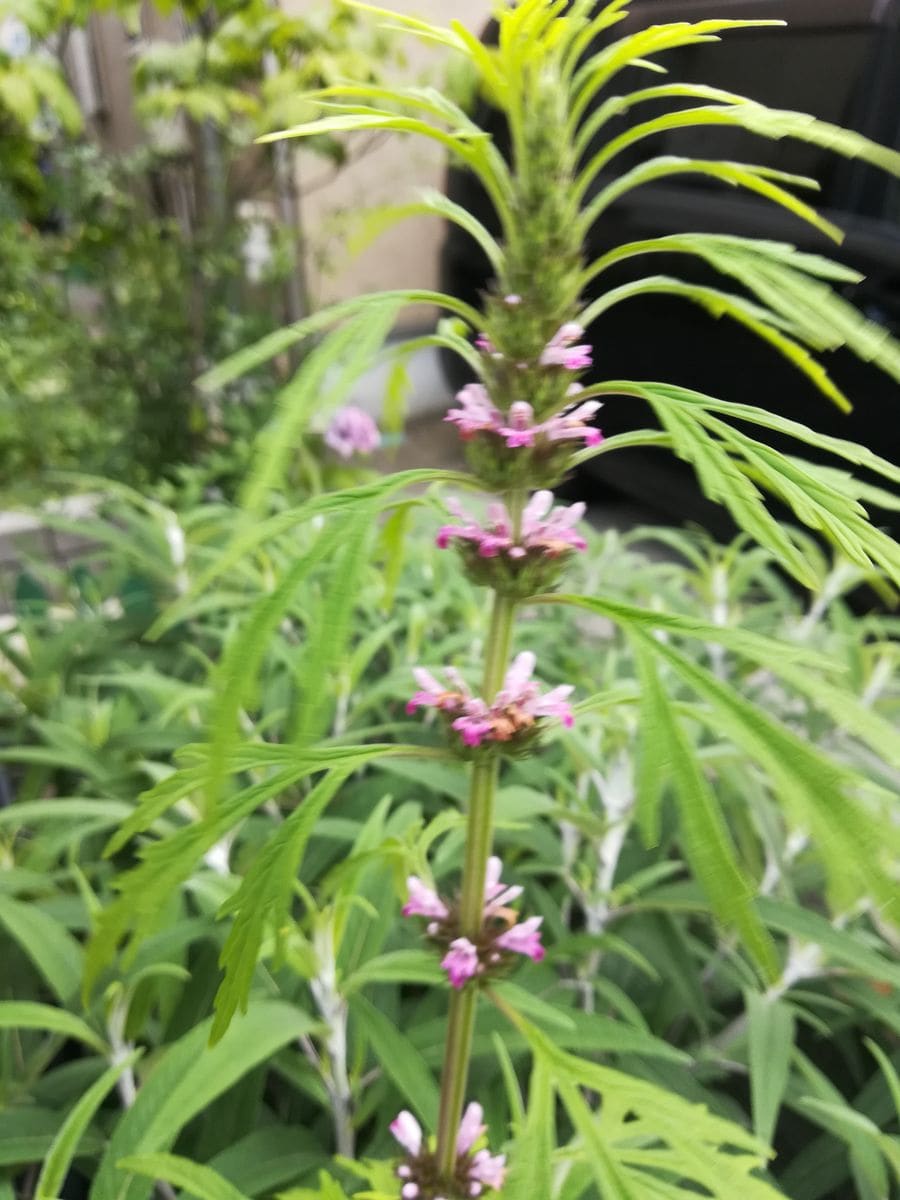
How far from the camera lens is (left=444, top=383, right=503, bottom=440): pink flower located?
30 centimetres

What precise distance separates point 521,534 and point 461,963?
7.1 inches

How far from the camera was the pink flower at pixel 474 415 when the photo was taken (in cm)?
30

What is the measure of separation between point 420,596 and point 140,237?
112 centimetres

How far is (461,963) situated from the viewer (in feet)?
1.14

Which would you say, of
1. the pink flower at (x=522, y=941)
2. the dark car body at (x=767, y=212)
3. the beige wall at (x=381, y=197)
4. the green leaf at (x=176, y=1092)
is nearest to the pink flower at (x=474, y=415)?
the pink flower at (x=522, y=941)

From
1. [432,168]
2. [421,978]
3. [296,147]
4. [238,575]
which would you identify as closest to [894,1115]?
[421,978]

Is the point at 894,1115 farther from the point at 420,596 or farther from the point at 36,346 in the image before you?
the point at 36,346

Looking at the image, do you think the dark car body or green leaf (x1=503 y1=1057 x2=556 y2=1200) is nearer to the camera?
green leaf (x1=503 y1=1057 x2=556 y2=1200)

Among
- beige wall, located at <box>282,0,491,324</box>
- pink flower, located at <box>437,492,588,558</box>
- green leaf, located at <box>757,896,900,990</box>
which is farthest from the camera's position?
beige wall, located at <box>282,0,491,324</box>

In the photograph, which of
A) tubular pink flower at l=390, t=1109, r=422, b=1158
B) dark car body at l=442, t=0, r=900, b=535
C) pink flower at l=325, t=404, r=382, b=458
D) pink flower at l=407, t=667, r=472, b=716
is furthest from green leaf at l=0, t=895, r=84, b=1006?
dark car body at l=442, t=0, r=900, b=535

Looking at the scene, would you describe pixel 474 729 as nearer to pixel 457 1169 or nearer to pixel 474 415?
pixel 474 415

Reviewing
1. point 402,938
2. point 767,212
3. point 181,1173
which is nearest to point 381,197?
point 767,212

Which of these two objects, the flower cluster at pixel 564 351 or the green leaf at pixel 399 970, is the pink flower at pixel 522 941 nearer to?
the green leaf at pixel 399 970

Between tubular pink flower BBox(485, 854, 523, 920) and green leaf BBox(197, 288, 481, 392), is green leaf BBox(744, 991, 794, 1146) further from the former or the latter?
green leaf BBox(197, 288, 481, 392)
